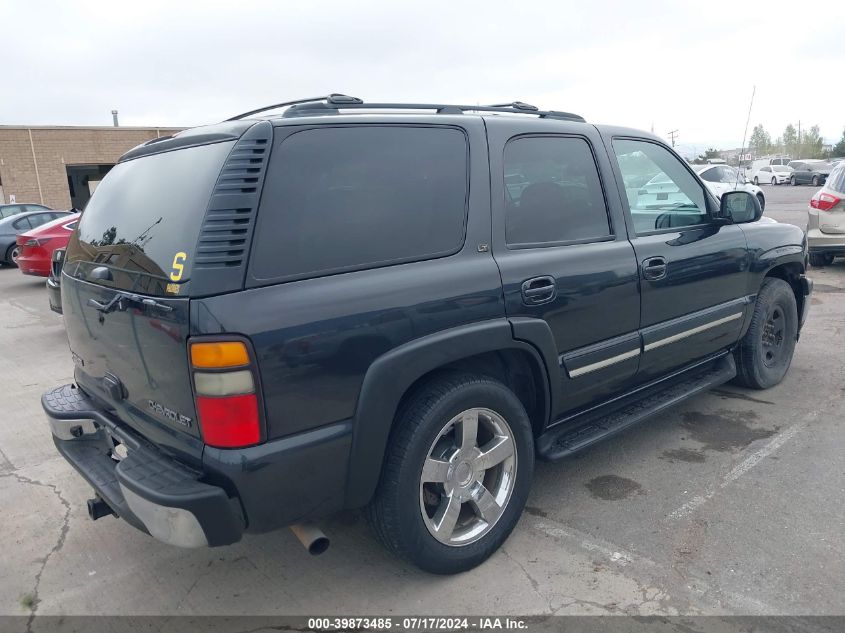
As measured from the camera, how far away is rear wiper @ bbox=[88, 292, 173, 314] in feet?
7.57

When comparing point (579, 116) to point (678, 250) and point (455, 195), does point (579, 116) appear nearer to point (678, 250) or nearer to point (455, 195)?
point (678, 250)

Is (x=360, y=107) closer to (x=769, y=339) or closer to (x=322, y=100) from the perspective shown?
(x=322, y=100)

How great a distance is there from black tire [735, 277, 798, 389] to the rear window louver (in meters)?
3.69

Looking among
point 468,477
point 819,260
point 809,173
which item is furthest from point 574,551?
point 809,173

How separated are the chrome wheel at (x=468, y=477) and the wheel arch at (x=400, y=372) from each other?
0.22m

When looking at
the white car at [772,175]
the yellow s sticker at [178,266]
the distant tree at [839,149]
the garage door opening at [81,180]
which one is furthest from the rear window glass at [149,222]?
the distant tree at [839,149]

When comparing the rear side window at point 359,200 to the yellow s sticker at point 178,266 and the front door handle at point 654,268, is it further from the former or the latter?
the front door handle at point 654,268

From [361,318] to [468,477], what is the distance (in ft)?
3.06

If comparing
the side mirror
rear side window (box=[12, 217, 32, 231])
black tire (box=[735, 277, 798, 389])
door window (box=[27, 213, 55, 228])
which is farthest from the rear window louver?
rear side window (box=[12, 217, 32, 231])

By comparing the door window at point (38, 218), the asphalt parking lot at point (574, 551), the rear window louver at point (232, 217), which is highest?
the rear window louver at point (232, 217)

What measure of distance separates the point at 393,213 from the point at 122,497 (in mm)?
1529

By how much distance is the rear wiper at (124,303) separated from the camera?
2306 mm

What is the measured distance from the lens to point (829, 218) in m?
9.28

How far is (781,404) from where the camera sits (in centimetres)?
471
